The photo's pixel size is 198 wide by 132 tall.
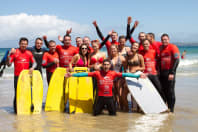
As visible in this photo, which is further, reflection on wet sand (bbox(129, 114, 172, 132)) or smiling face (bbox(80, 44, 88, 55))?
smiling face (bbox(80, 44, 88, 55))

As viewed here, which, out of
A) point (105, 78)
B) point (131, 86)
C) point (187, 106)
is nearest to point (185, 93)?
point (187, 106)

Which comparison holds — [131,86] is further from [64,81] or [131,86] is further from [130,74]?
[64,81]

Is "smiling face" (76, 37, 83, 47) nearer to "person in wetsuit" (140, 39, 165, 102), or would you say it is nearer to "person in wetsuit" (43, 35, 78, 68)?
"person in wetsuit" (43, 35, 78, 68)

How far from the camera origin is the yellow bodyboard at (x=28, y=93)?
5.85 meters

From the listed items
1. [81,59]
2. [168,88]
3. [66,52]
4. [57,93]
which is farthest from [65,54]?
[168,88]

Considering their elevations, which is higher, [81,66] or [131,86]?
[81,66]

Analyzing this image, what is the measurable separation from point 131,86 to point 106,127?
143cm

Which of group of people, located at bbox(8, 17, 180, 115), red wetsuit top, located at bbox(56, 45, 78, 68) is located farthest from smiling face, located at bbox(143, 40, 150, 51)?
red wetsuit top, located at bbox(56, 45, 78, 68)

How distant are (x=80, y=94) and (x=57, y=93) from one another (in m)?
0.65

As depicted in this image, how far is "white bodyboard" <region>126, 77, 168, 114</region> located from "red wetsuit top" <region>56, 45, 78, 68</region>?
1.58 m

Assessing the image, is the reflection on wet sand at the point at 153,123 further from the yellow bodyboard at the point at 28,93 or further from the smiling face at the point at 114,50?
the yellow bodyboard at the point at 28,93

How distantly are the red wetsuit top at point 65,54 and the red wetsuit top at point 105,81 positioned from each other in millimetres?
1076

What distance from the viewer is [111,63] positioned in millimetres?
5891

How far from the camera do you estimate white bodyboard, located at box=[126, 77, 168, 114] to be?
5.75 meters
